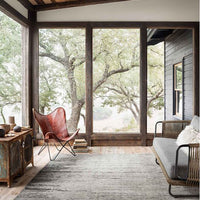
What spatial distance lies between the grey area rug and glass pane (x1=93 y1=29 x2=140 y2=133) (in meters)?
1.13

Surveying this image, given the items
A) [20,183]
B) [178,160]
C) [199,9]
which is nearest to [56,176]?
[20,183]

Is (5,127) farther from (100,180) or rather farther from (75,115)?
(75,115)

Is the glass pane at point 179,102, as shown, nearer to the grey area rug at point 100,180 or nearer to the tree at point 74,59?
the tree at point 74,59

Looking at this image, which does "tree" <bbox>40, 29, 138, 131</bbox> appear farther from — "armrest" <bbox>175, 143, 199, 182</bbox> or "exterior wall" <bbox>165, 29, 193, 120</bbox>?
"armrest" <bbox>175, 143, 199, 182</bbox>

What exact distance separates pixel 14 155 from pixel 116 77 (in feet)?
9.35

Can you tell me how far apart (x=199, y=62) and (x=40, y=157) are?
3.64 m

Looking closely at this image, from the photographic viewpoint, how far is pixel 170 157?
307 centimetres

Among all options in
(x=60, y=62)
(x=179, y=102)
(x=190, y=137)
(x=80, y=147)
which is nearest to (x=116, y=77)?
(x=60, y=62)

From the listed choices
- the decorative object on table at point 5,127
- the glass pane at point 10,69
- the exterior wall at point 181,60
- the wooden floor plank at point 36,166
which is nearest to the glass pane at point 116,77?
the wooden floor plank at point 36,166

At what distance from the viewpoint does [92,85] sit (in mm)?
5621

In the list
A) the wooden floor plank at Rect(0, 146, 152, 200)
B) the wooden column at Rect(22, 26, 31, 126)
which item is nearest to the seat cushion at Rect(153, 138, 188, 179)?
the wooden floor plank at Rect(0, 146, 152, 200)

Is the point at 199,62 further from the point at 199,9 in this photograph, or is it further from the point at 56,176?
the point at 56,176

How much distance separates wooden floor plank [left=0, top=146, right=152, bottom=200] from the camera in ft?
10.2

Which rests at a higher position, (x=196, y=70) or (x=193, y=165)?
(x=196, y=70)
